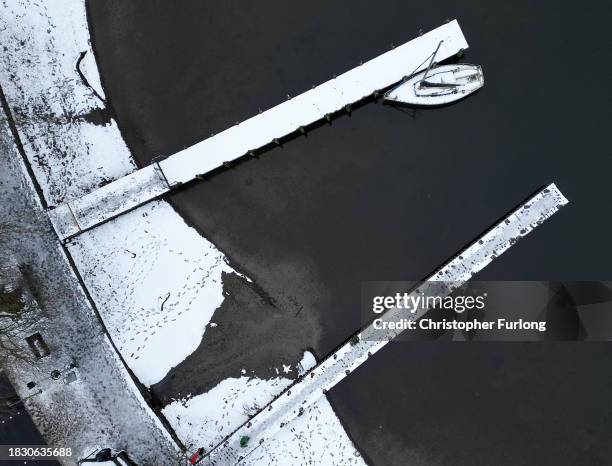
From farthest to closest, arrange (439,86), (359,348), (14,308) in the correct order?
1. (439,86)
2. (359,348)
3. (14,308)

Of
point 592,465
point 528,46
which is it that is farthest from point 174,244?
point 592,465

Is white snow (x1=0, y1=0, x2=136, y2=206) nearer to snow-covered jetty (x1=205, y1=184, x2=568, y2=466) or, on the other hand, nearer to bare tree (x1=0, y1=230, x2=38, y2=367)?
bare tree (x1=0, y1=230, x2=38, y2=367)

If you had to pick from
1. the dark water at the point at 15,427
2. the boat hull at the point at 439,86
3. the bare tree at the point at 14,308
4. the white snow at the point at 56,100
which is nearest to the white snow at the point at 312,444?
the dark water at the point at 15,427

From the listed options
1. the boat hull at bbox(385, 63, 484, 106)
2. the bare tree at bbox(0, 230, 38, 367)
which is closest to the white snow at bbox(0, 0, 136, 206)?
the bare tree at bbox(0, 230, 38, 367)

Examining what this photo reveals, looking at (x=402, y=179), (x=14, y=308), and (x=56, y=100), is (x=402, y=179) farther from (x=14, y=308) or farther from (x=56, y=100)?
(x=14, y=308)

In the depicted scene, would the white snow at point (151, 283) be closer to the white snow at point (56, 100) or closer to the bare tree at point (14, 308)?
the bare tree at point (14, 308)

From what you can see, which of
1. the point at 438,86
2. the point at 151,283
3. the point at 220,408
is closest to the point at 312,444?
the point at 220,408
